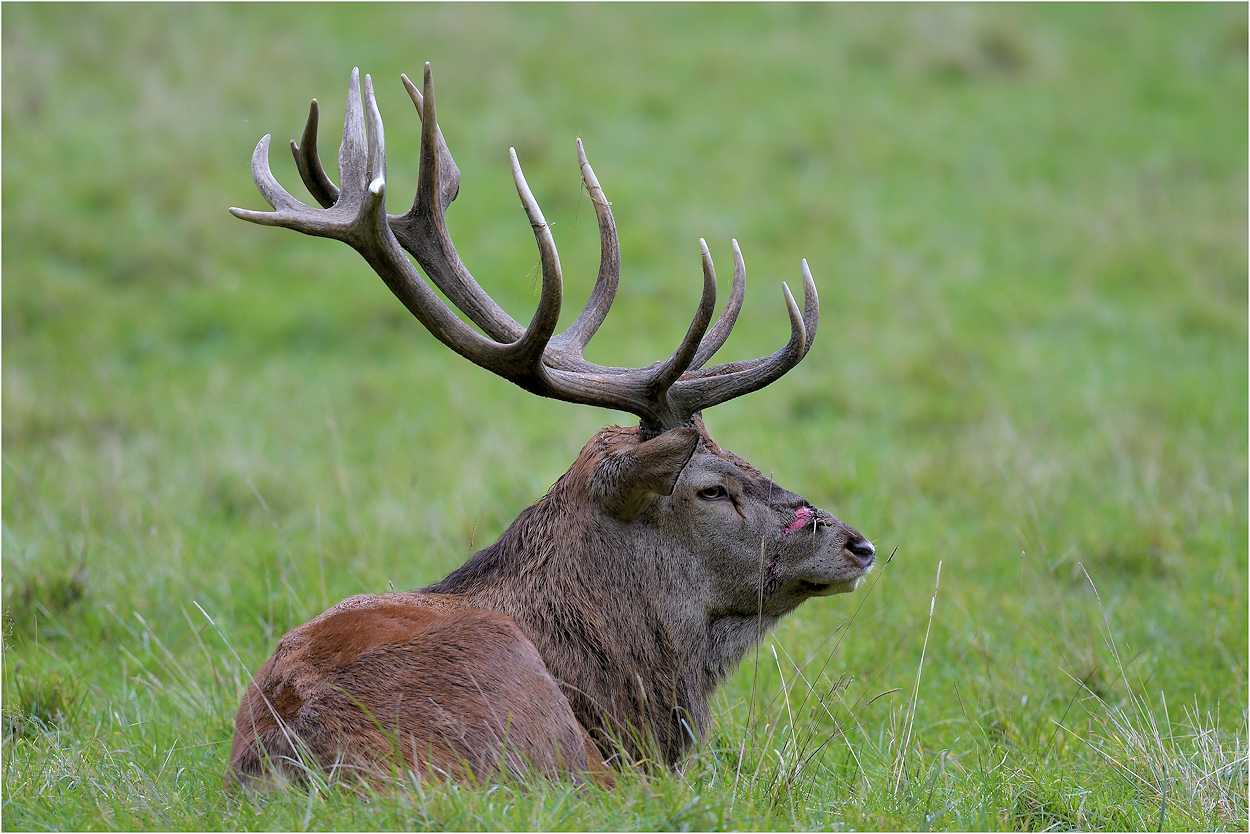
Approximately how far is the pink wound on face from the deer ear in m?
0.44

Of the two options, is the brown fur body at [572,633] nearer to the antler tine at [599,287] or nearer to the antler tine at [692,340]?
the antler tine at [692,340]

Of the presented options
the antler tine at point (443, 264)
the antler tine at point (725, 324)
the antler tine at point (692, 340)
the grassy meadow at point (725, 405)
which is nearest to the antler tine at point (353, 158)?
the antler tine at point (443, 264)

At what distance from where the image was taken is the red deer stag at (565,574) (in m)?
3.29

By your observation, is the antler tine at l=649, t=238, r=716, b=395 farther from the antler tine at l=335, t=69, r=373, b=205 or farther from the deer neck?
the antler tine at l=335, t=69, r=373, b=205

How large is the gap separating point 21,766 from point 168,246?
7000mm

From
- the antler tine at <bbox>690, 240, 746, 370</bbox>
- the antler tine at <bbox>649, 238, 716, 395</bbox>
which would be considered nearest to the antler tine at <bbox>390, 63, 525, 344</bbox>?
the antler tine at <bbox>649, 238, 716, 395</bbox>

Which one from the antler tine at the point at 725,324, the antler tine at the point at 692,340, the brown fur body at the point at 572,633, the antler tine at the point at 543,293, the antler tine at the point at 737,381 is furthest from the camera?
the antler tine at the point at 725,324

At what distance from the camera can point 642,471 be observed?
3682mm

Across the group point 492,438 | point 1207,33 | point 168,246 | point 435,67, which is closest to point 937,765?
point 492,438

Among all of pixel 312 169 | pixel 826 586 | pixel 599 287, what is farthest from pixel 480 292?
Result: pixel 826 586

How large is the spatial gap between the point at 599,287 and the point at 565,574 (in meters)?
1.10

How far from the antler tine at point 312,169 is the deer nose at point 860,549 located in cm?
197

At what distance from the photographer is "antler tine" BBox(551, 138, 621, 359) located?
4.14m

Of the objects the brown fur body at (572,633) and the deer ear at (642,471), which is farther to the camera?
the deer ear at (642,471)
